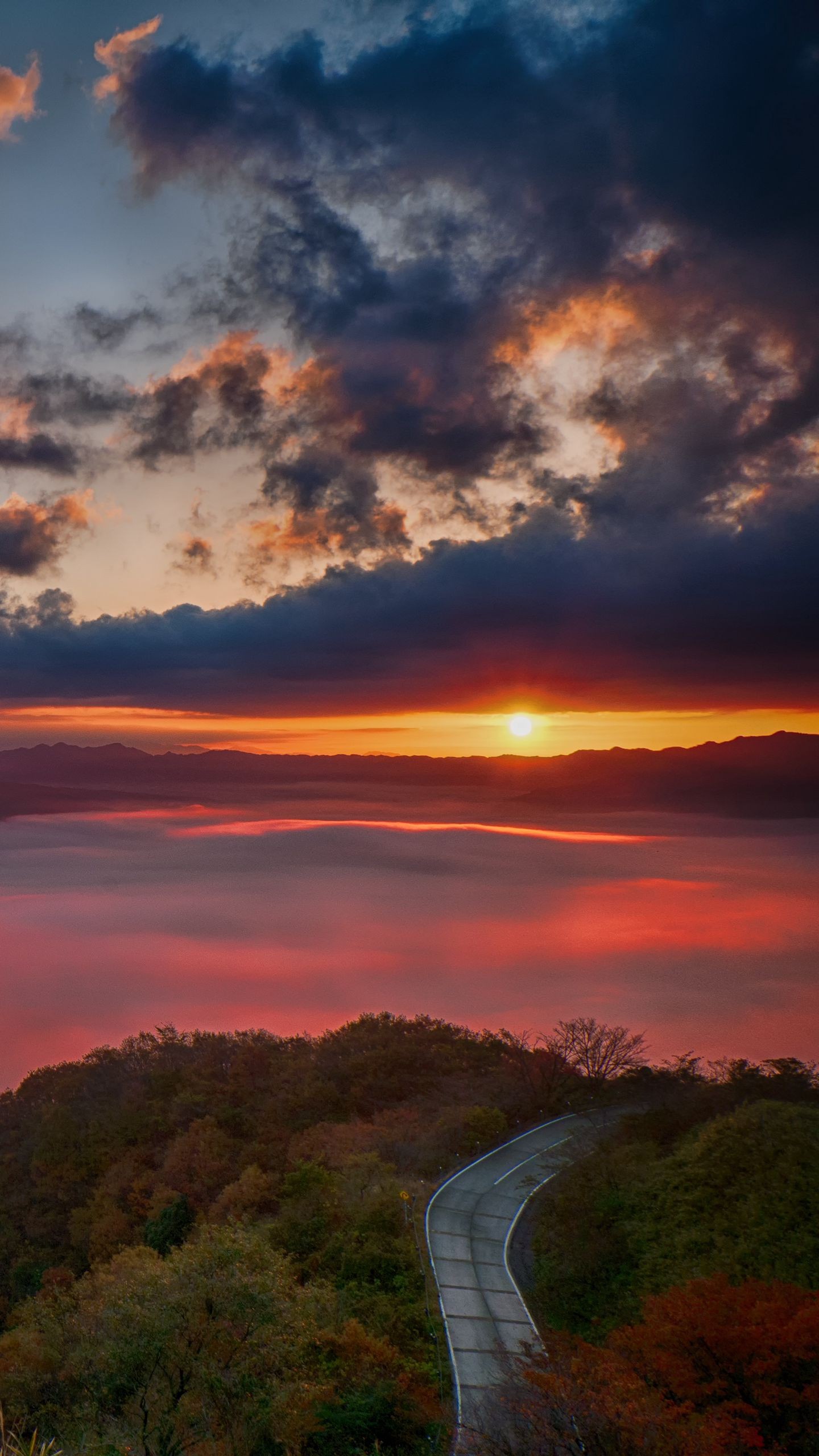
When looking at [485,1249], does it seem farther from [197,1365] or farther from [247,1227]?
[197,1365]

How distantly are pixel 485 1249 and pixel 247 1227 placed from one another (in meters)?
9.10

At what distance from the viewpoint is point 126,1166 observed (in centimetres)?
5525

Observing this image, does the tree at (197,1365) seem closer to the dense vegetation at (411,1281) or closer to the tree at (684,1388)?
the dense vegetation at (411,1281)

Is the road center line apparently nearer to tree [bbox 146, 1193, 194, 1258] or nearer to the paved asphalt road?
the paved asphalt road

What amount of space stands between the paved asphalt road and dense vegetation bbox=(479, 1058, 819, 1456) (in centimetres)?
137

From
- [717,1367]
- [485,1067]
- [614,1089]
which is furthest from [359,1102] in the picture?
[717,1367]

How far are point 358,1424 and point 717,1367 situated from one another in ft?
28.0

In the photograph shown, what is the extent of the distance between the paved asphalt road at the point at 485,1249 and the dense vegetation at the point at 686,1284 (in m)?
1.37

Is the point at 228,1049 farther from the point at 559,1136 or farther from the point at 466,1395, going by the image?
Result: the point at 466,1395

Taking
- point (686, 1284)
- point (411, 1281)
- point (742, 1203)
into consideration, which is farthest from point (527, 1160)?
point (686, 1284)

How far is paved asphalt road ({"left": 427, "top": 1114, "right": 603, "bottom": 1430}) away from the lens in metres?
24.8

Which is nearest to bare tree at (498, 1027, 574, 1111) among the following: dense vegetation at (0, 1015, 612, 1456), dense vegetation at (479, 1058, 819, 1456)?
dense vegetation at (0, 1015, 612, 1456)

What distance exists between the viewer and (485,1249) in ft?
105

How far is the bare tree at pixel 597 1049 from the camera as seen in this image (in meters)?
53.2
